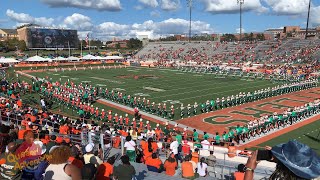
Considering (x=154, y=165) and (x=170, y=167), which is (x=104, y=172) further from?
(x=170, y=167)

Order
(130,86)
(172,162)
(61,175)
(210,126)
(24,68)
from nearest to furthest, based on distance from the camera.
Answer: (61,175)
(172,162)
(210,126)
(130,86)
(24,68)

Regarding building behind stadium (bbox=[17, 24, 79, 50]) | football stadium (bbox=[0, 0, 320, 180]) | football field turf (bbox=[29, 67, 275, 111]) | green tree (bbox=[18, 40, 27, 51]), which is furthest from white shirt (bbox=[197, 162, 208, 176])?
green tree (bbox=[18, 40, 27, 51])

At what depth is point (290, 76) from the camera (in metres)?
40.2

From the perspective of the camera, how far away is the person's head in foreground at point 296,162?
2.00m

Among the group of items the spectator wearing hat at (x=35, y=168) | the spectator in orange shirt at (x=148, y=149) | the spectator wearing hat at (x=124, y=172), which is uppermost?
the spectator wearing hat at (x=35, y=168)

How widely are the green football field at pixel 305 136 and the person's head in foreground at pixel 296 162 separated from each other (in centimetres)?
1431

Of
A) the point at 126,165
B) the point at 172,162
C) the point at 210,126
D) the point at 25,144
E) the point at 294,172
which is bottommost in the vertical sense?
the point at 210,126

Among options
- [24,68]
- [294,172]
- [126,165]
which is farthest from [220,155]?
[24,68]

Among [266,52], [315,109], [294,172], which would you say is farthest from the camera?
[266,52]

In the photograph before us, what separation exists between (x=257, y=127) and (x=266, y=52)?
4553 centimetres

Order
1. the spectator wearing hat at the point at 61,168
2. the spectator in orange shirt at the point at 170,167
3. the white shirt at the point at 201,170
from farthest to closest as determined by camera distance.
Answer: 1. the white shirt at the point at 201,170
2. the spectator in orange shirt at the point at 170,167
3. the spectator wearing hat at the point at 61,168

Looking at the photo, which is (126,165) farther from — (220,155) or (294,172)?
(220,155)

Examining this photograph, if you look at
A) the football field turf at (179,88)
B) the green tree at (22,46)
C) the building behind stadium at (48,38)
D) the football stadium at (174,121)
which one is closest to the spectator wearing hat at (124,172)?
the football stadium at (174,121)

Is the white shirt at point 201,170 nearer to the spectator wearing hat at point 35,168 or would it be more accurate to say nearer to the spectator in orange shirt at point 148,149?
the spectator in orange shirt at point 148,149
